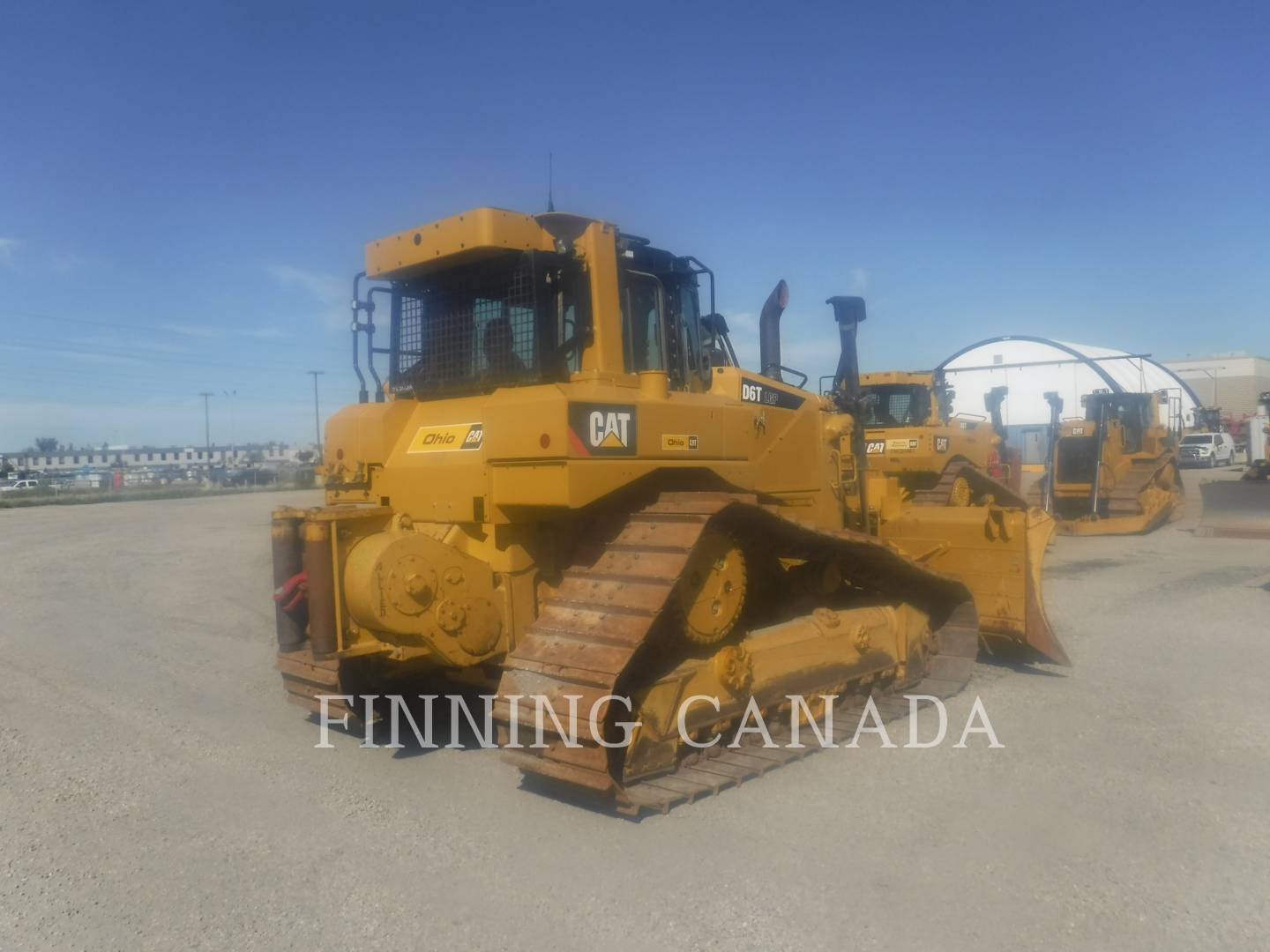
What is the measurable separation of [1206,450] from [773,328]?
43.4 metres

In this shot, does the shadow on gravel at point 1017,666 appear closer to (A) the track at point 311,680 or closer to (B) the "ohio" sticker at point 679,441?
(B) the "ohio" sticker at point 679,441

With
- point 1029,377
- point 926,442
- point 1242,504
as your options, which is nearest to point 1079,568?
point 926,442

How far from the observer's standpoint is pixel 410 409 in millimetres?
6250

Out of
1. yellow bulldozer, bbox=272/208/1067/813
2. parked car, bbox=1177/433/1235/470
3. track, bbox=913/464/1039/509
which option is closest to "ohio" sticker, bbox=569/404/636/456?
yellow bulldozer, bbox=272/208/1067/813

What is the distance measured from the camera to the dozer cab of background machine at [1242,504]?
678 inches

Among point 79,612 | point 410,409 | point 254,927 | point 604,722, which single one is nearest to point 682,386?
point 410,409

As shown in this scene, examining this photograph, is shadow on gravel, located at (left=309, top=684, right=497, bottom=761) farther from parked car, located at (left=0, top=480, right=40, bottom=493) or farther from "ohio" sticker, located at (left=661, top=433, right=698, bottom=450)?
parked car, located at (left=0, top=480, right=40, bottom=493)

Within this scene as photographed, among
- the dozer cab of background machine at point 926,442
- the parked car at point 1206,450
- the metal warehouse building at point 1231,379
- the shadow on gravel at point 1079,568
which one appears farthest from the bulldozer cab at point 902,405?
the metal warehouse building at point 1231,379

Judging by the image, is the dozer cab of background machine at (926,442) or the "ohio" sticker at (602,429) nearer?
the "ohio" sticker at (602,429)

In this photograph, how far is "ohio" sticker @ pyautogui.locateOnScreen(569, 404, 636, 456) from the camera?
486cm

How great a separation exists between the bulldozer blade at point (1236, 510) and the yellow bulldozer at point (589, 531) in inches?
489

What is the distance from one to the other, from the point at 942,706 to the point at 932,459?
8.10 metres

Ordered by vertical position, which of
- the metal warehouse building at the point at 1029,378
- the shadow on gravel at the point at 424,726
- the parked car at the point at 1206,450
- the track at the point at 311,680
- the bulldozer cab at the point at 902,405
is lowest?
the shadow on gravel at the point at 424,726

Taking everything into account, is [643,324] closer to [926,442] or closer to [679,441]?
[679,441]
